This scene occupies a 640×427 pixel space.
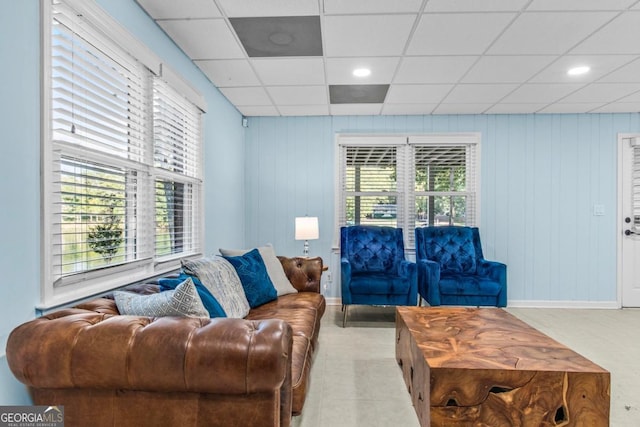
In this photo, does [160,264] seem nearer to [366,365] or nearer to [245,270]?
[245,270]

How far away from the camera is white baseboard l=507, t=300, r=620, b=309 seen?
412cm

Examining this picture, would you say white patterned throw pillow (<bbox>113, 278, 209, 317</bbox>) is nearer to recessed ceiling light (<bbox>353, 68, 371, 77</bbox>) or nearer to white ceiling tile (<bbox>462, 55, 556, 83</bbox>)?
recessed ceiling light (<bbox>353, 68, 371, 77</bbox>)

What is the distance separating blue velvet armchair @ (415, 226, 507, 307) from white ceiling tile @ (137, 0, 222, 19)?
2.81 meters

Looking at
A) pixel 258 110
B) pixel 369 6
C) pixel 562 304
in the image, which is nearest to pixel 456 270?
pixel 562 304

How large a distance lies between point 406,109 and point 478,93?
809 mm

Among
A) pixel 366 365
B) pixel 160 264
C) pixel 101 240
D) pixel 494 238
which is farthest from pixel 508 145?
pixel 101 240

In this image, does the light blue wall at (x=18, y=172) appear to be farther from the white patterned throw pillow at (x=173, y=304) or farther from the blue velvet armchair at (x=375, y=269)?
the blue velvet armchair at (x=375, y=269)

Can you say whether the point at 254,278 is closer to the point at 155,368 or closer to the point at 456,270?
the point at 155,368

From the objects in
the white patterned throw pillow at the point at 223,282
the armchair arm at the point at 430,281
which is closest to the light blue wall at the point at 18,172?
the white patterned throw pillow at the point at 223,282

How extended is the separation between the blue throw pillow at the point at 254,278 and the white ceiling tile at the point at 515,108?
3.20 m

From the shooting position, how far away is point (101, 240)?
6.00 feet

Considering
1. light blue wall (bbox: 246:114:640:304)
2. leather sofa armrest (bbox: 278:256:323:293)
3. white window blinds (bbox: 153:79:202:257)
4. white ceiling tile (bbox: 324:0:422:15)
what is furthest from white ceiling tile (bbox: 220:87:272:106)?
leather sofa armrest (bbox: 278:256:323:293)

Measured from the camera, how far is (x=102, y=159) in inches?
70.8

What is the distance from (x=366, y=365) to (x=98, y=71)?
8.03 feet
